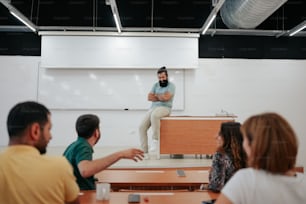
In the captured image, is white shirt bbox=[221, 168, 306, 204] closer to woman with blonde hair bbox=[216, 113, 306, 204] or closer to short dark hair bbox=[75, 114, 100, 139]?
woman with blonde hair bbox=[216, 113, 306, 204]

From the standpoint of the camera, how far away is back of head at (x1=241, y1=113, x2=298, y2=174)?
1.01m

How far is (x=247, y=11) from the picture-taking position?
4844mm

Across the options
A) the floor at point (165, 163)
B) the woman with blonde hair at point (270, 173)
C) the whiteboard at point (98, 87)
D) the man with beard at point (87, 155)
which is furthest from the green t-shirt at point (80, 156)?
the whiteboard at point (98, 87)

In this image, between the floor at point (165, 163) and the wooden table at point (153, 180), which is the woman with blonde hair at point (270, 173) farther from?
the floor at point (165, 163)

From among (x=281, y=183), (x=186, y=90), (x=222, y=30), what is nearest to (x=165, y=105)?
(x=186, y=90)

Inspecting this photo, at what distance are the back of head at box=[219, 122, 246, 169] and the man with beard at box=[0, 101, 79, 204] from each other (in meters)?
1.24

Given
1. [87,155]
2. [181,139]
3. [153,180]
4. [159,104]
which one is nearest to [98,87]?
[159,104]

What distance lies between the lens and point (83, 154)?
189 centimetres

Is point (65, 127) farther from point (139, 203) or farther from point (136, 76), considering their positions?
point (139, 203)

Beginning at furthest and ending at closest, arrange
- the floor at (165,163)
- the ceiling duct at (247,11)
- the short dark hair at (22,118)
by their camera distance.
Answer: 1. the ceiling duct at (247,11)
2. the floor at (165,163)
3. the short dark hair at (22,118)

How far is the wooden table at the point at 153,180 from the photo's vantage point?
233 centimetres

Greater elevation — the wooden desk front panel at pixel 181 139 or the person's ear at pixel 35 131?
the person's ear at pixel 35 131

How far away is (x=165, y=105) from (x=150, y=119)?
0.35 meters

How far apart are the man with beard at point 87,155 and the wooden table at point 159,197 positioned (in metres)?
0.12
